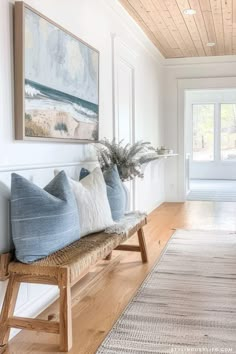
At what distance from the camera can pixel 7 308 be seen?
2258mm

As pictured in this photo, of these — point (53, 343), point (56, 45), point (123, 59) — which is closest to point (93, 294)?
point (53, 343)

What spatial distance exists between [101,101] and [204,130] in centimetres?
901

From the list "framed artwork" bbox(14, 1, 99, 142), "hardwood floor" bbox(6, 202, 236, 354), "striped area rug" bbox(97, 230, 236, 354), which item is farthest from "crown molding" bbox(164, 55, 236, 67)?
"striped area rug" bbox(97, 230, 236, 354)

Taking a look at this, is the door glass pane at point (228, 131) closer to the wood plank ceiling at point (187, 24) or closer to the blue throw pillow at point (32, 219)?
the wood plank ceiling at point (187, 24)

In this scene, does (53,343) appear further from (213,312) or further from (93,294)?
(213,312)

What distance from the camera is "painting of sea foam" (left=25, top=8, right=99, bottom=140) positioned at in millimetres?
2648

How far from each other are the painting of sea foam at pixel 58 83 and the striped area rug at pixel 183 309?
1276 millimetres

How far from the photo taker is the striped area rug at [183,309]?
2207 millimetres

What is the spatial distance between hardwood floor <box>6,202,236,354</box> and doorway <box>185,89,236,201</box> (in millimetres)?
7059

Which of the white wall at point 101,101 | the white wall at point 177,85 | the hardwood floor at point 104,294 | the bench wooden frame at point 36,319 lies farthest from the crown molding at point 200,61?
the bench wooden frame at point 36,319

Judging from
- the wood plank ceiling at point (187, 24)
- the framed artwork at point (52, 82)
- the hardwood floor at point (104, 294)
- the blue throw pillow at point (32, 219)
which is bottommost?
the hardwood floor at point (104, 294)

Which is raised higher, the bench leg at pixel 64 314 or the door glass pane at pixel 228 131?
the door glass pane at pixel 228 131

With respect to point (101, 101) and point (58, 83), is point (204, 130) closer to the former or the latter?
point (101, 101)

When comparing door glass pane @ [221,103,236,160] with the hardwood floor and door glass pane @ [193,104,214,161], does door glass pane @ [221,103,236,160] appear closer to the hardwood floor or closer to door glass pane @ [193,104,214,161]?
door glass pane @ [193,104,214,161]
